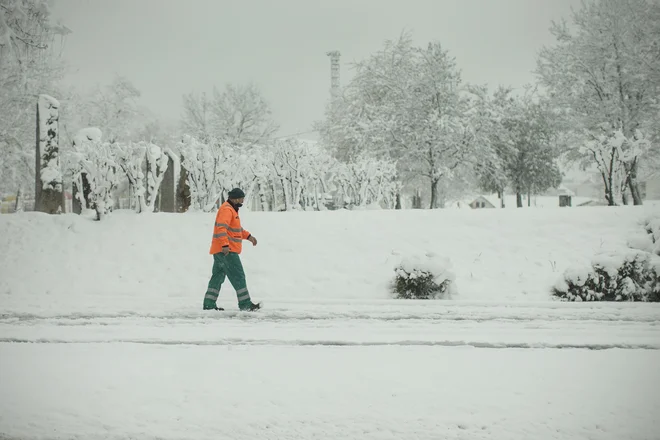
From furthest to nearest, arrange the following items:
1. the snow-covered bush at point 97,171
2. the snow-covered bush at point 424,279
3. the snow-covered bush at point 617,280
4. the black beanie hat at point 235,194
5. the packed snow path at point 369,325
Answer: the snow-covered bush at point 97,171 < the snow-covered bush at point 424,279 < the snow-covered bush at point 617,280 < the black beanie hat at point 235,194 < the packed snow path at point 369,325

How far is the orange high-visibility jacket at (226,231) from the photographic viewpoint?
7797 millimetres

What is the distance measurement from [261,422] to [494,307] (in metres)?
5.48

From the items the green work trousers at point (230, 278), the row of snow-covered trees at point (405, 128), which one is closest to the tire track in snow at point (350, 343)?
the green work trousers at point (230, 278)

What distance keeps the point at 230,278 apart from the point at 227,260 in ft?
0.93

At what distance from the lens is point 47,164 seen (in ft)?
41.7

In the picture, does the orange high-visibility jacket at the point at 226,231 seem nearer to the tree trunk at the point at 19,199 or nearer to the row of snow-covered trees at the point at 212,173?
the row of snow-covered trees at the point at 212,173

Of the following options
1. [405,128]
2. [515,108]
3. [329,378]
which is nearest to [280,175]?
[329,378]

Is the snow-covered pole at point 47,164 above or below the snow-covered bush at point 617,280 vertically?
above

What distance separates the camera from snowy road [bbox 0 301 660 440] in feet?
12.4

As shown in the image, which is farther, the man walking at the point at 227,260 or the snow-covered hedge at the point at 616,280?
the snow-covered hedge at the point at 616,280

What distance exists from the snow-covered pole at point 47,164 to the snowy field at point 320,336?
3.37 ft

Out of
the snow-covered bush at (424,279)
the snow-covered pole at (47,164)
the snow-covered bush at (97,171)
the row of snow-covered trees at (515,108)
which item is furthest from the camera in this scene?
the row of snow-covered trees at (515,108)

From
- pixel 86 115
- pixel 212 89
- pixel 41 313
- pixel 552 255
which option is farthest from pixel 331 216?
pixel 212 89

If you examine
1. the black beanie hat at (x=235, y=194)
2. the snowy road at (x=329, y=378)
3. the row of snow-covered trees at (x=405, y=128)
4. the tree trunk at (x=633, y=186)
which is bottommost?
the snowy road at (x=329, y=378)
